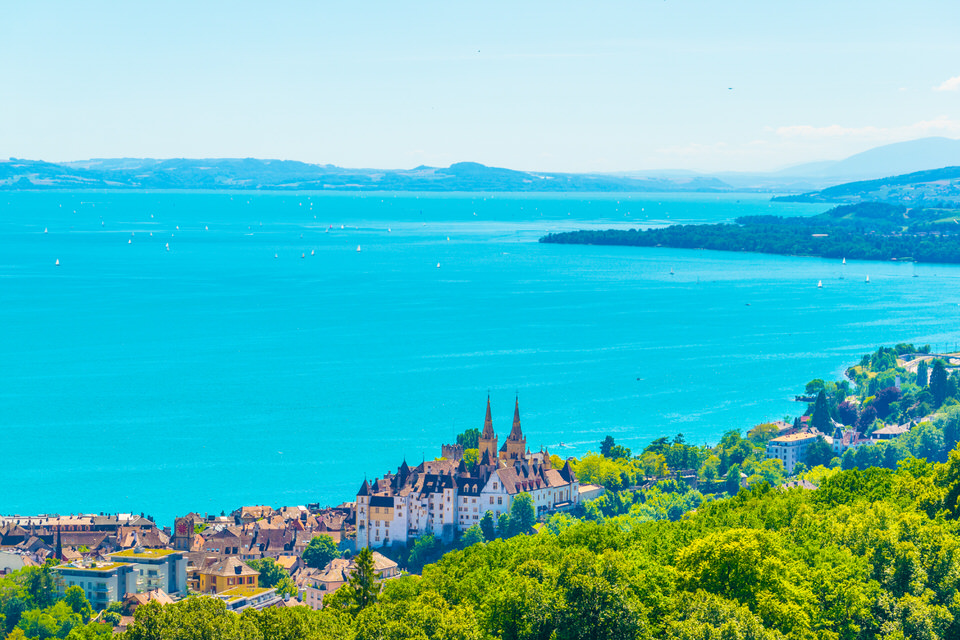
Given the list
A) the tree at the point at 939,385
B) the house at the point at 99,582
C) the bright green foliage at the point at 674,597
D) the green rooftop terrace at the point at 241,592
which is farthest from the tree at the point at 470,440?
the tree at the point at 939,385

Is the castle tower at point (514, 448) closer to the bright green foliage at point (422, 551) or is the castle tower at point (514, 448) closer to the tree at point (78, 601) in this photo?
the bright green foliage at point (422, 551)

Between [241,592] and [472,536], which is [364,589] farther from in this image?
[472,536]

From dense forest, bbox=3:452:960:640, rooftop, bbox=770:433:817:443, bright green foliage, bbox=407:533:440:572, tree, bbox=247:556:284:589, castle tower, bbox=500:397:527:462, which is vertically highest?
dense forest, bbox=3:452:960:640

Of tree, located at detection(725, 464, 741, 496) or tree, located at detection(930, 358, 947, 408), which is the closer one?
tree, located at detection(725, 464, 741, 496)

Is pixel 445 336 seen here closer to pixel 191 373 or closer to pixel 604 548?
pixel 191 373

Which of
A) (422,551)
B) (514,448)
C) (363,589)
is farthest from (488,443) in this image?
(363,589)

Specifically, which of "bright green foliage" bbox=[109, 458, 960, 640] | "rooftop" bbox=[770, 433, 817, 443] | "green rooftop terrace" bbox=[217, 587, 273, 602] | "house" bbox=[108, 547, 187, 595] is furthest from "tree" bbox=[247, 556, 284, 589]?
"rooftop" bbox=[770, 433, 817, 443]

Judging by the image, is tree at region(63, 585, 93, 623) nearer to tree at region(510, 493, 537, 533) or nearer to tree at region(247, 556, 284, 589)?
tree at region(247, 556, 284, 589)

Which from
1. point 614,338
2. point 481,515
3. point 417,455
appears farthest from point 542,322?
point 481,515
